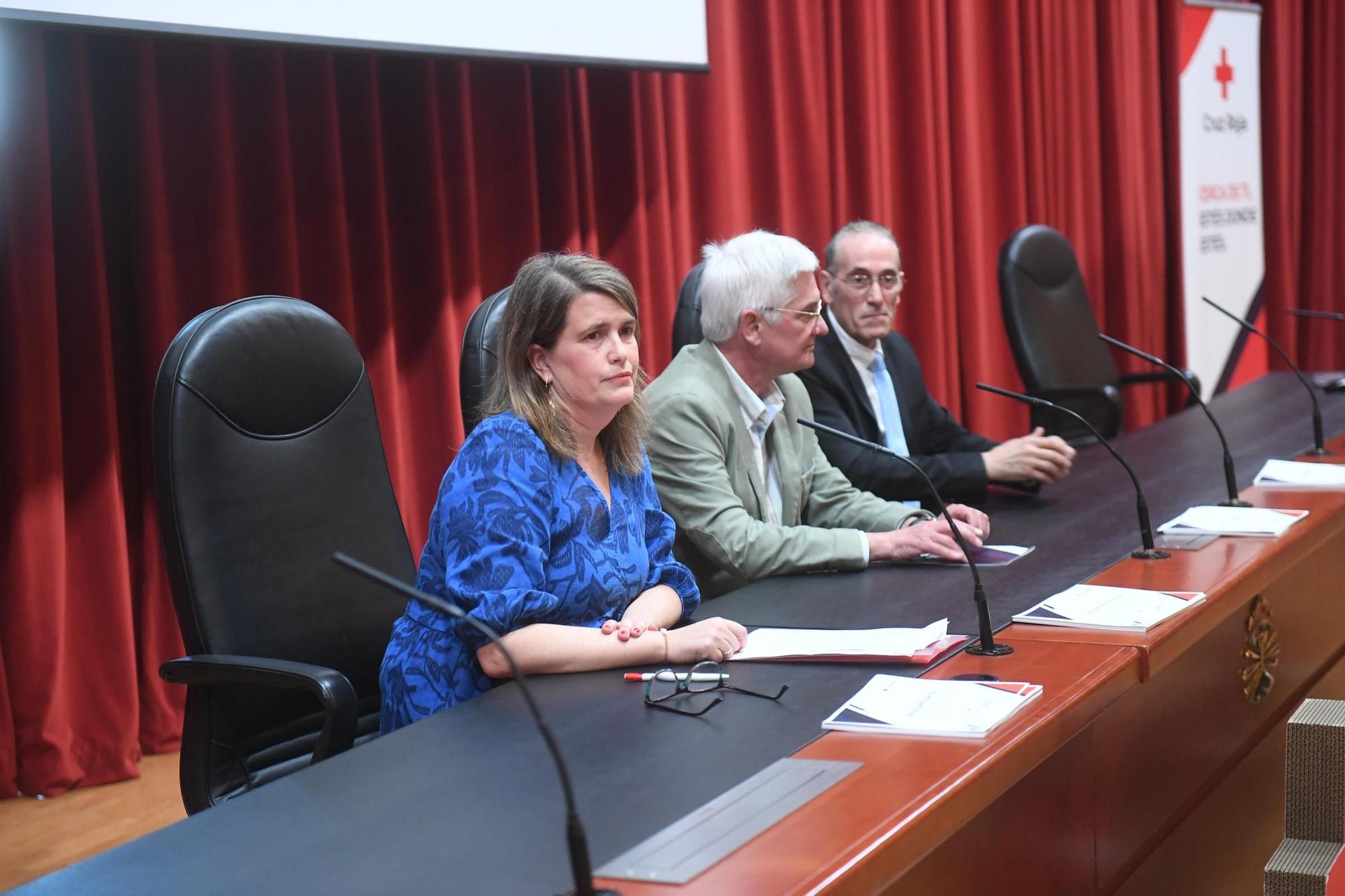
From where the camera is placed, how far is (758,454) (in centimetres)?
240

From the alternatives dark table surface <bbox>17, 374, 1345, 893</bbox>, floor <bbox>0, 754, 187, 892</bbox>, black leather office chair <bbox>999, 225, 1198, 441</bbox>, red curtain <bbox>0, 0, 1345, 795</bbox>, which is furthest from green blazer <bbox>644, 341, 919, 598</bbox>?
black leather office chair <bbox>999, 225, 1198, 441</bbox>

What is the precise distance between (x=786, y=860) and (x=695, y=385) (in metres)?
1.31

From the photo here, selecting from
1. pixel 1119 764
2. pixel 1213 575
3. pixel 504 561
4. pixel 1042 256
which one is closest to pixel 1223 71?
pixel 1042 256

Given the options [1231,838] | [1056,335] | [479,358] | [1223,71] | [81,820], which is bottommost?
[81,820]

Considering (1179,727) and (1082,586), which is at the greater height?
(1082,586)

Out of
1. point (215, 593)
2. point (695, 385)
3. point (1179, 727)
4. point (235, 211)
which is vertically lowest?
point (1179, 727)

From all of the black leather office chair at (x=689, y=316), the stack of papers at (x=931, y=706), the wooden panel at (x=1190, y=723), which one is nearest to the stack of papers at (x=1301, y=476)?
the wooden panel at (x=1190, y=723)

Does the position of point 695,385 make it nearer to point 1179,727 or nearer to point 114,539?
point 1179,727

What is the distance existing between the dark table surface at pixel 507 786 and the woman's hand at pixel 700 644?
0.03 meters

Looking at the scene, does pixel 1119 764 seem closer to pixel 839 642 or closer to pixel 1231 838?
pixel 839 642

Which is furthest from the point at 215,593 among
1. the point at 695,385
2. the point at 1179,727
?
A: the point at 1179,727

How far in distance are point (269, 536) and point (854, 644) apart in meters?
0.82

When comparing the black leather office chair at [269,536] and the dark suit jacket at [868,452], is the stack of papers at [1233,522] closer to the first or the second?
the dark suit jacket at [868,452]

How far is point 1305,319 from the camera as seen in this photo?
262 inches
